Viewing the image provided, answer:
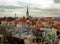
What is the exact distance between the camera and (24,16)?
6.31 ft

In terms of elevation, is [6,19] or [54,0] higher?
[54,0]

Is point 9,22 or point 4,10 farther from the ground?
point 4,10

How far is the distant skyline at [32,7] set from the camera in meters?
1.92

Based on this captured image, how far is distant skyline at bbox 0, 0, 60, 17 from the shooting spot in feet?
6.29

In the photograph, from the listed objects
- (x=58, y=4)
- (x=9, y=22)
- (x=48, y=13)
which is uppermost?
(x=58, y=4)

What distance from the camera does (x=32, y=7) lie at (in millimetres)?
1931

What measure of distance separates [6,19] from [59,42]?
31.9 inches

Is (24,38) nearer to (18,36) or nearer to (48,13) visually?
(18,36)

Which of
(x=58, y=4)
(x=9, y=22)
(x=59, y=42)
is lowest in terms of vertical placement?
(x=59, y=42)

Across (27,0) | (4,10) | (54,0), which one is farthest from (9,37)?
(54,0)

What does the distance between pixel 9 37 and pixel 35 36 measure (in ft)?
1.20

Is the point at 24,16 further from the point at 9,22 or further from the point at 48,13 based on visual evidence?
the point at 48,13

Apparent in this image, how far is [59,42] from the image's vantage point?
1.87 meters

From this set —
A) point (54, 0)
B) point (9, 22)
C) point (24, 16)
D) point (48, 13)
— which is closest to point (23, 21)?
point (24, 16)
